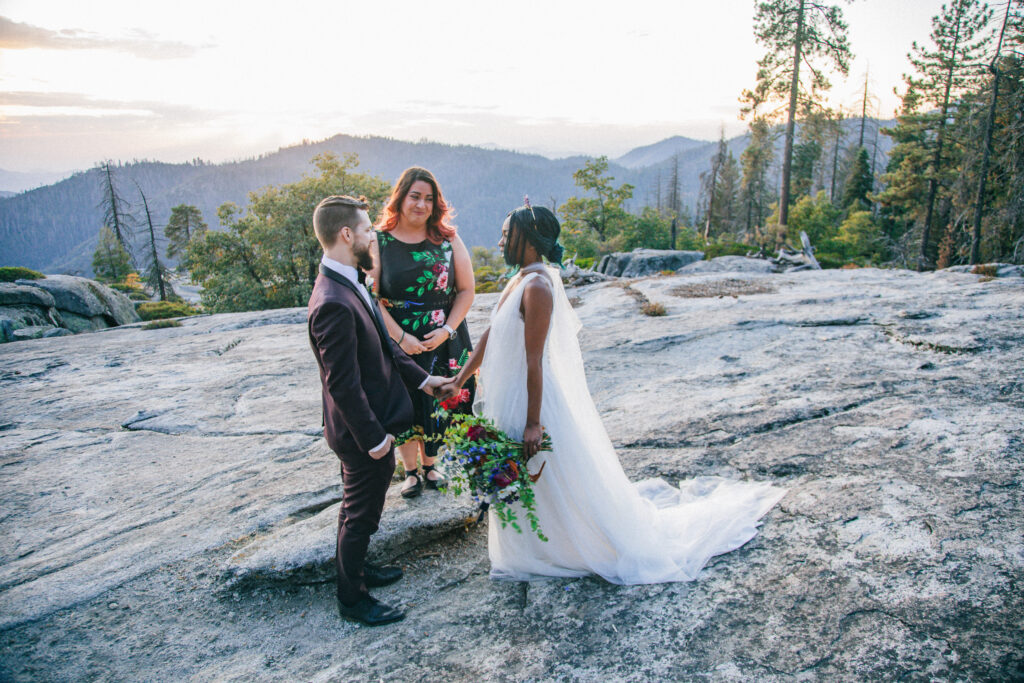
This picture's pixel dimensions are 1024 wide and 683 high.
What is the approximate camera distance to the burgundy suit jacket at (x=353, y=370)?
2934mm

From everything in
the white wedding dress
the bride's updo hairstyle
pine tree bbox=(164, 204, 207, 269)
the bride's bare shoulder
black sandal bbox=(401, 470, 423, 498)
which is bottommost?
black sandal bbox=(401, 470, 423, 498)

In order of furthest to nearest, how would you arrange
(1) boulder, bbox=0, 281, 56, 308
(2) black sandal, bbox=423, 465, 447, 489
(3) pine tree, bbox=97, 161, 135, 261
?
(3) pine tree, bbox=97, 161, 135, 261 → (1) boulder, bbox=0, 281, 56, 308 → (2) black sandal, bbox=423, 465, 447, 489

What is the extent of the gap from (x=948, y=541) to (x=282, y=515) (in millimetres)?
4993

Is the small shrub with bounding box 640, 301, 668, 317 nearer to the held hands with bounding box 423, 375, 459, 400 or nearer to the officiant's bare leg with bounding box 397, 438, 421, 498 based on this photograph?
the officiant's bare leg with bounding box 397, 438, 421, 498

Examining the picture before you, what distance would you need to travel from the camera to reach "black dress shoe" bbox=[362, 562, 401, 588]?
383cm

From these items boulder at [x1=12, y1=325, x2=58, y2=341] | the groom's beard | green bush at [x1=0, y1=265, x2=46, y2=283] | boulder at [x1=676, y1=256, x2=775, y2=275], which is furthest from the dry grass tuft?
green bush at [x1=0, y1=265, x2=46, y2=283]

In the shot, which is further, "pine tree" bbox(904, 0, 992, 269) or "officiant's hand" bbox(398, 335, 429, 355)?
"pine tree" bbox(904, 0, 992, 269)

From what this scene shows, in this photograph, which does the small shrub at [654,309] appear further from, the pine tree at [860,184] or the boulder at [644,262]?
the pine tree at [860,184]

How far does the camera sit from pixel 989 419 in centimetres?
487

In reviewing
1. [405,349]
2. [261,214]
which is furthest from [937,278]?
[261,214]

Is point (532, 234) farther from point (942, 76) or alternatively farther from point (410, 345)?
point (942, 76)

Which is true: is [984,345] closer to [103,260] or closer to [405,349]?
[405,349]

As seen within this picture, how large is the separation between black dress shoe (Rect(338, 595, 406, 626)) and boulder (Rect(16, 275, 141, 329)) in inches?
834

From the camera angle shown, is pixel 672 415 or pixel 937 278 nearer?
pixel 672 415
